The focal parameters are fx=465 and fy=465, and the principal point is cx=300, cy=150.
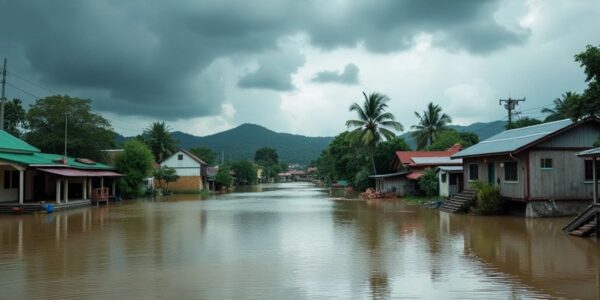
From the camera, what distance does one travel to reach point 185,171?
57.3m

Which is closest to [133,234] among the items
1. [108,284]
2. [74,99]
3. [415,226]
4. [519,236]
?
[108,284]

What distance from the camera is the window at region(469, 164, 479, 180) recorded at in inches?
989

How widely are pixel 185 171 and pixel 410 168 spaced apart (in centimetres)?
2951

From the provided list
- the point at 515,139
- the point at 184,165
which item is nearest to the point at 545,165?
the point at 515,139

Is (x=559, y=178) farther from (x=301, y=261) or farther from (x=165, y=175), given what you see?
(x=165, y=175)

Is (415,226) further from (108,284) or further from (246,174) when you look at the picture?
(246,174)

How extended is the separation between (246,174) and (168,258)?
82470 millimetres

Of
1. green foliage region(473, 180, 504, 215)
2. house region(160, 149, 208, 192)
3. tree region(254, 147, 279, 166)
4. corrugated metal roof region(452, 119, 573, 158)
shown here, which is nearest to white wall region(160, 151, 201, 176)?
house region(160, 149, 208, 192)

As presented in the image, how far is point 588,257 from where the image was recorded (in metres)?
10.9

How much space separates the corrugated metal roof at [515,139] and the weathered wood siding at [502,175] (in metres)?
0.47

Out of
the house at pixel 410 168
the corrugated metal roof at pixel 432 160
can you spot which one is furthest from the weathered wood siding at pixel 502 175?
the corrugated metal roof at pixel 432 160

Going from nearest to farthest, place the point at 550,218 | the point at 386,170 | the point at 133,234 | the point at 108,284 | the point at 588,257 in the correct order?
the point at 108,284 → the point at 588,257 → the point at 133,234 → the point at 550,218 → the point at 386,170

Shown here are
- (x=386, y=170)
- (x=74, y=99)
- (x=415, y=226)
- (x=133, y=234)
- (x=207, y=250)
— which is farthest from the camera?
(x=386, y=170)

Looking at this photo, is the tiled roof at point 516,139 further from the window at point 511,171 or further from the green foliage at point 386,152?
the green foliage at point 386,152
